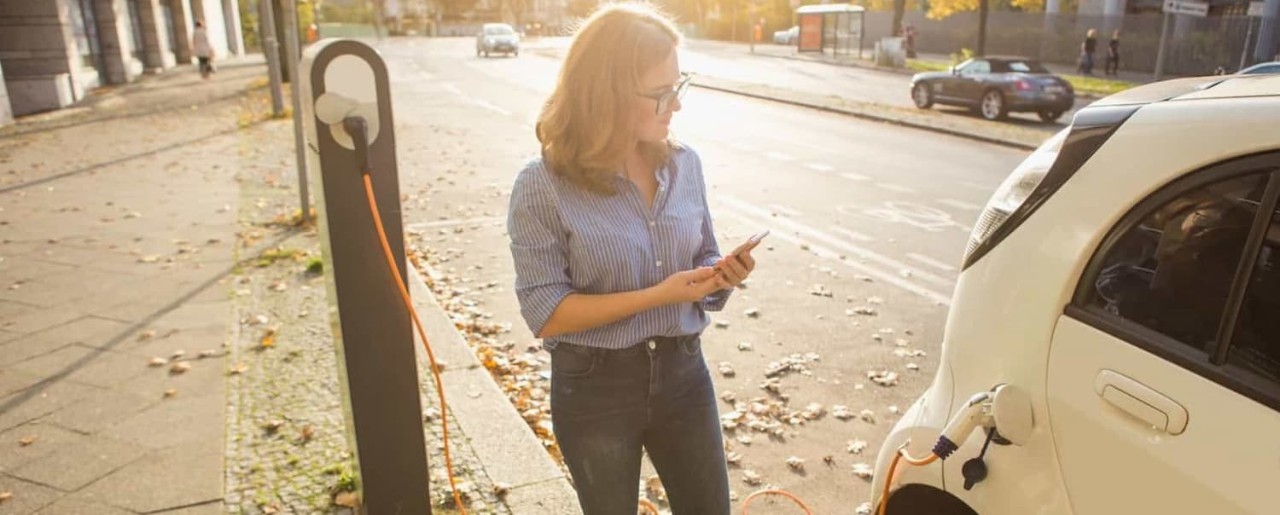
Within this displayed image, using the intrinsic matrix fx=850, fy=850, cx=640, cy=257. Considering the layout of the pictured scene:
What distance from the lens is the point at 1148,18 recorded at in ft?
111

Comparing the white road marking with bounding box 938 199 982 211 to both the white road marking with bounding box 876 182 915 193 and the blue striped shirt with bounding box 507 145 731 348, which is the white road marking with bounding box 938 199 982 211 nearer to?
the white road marking with bounding box 876 182 915 193

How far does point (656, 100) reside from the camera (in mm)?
2096

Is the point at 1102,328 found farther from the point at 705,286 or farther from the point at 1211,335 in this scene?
the point at 705,286

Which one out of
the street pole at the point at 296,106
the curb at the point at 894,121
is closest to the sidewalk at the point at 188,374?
the street pole at the point at 296,106

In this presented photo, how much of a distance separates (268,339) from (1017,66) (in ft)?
54.5

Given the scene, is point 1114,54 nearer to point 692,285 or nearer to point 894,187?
point 894,187

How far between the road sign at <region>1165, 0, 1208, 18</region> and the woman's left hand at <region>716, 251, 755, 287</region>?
1762 cm

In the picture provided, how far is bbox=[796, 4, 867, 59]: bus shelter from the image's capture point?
130 ft

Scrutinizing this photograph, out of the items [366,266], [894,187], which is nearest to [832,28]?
[894,187]

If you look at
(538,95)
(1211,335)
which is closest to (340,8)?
(538,95)

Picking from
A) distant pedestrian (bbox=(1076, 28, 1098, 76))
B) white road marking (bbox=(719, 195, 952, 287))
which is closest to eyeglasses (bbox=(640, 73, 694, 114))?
white road marking (bbox=(719, 195, 952, 287))

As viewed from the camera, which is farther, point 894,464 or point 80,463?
point 80,463

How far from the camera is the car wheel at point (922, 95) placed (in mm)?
19062

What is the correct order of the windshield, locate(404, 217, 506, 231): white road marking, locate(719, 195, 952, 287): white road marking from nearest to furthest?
locate(719, 195, 952, 287): white road marking → locate(404, 217, 506, 231): white road marking → the windshield
